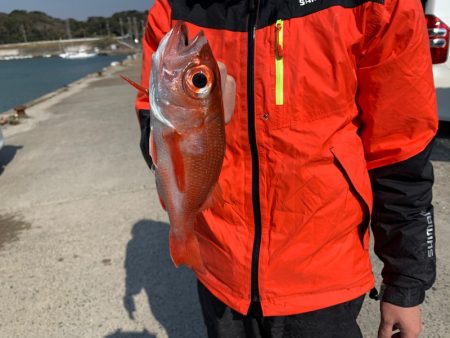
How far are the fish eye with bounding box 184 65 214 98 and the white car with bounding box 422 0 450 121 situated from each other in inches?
179

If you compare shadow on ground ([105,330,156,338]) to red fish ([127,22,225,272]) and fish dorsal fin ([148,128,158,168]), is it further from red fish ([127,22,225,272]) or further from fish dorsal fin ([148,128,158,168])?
fish dorsal fin ([148,128,158,168])

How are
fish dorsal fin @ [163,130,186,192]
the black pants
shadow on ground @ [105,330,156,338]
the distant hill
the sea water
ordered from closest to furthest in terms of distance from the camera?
fish dorsal fin @ [163,130,186,192]
the black pants
shadow on ground @ [105,330,156,338]
the sea water
the distant hill

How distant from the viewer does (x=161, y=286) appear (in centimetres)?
324

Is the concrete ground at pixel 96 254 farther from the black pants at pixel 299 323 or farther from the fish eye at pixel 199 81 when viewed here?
the fish eye at pixel 199 81

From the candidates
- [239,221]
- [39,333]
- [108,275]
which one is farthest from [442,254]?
[39,333]

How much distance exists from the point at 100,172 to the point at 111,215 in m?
1.54

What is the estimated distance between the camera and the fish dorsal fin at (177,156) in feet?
4.18

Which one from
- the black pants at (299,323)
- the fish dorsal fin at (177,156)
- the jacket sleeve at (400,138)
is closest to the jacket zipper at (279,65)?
the jacket sleeve at (400,138)

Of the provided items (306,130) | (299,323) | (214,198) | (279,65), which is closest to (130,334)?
(299,323)

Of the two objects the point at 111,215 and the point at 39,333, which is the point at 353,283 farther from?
the point at 111,215

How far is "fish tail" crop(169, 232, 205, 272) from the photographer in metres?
1.51

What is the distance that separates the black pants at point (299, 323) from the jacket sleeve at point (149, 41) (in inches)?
29.7

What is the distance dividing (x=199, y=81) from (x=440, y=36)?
463 centimetres

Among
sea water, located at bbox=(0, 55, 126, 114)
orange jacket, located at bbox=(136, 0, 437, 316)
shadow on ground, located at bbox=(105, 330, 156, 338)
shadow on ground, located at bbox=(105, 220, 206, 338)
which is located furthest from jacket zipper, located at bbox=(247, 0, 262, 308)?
sea water, located at bbox=(0, 55, 126, 114)
